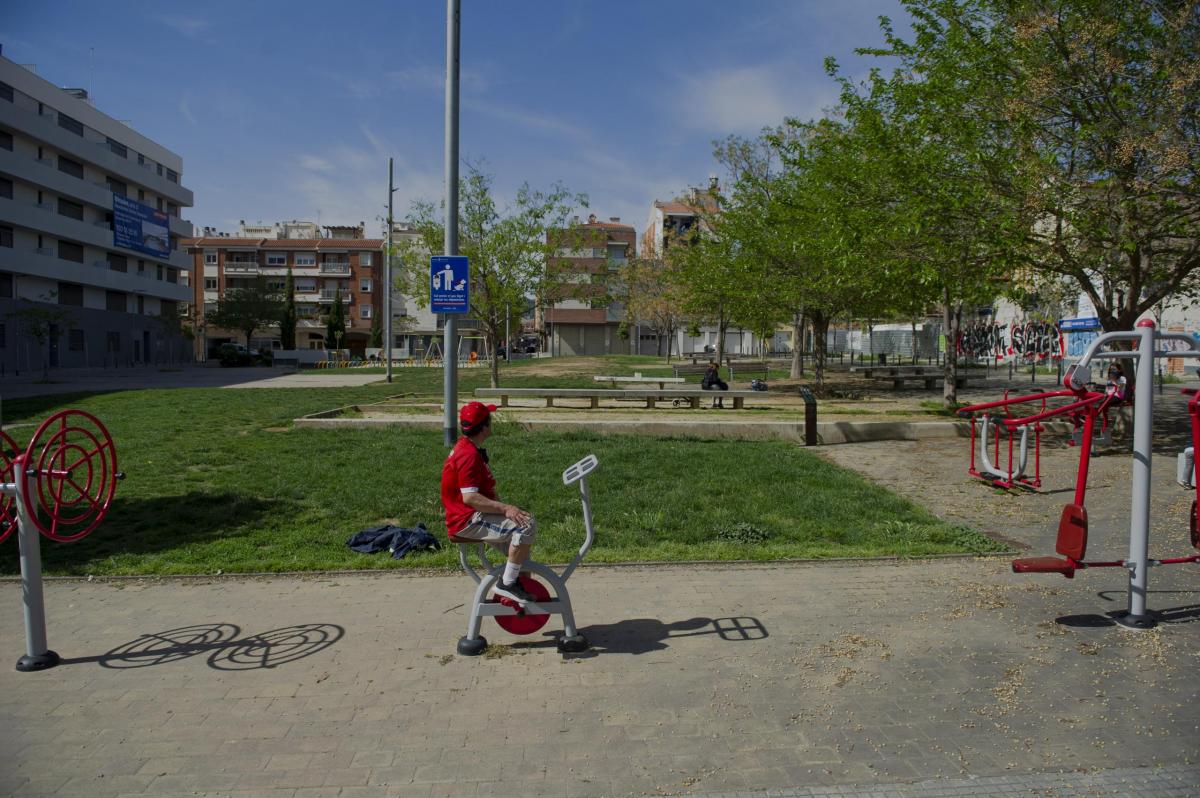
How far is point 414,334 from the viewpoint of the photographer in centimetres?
9212

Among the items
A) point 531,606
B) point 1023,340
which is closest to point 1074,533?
point 531,606

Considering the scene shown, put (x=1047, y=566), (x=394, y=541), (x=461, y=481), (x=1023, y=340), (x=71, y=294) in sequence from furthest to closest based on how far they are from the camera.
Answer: (x=71, y=294) → (x=1023, y=340) → (x=394, y=541) → (x=1047, y=566) → (x=461, y=481)

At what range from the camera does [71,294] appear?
2106 inches

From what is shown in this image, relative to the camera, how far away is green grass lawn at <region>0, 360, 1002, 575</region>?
23.4ft

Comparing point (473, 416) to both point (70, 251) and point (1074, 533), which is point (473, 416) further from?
point (70, 251)

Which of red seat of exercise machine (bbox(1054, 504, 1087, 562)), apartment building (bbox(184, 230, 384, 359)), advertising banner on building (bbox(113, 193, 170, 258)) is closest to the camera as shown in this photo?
red seat of exercise machine (bbox(1054, 504, 1087, 562))

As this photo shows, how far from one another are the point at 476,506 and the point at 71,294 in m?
59.9

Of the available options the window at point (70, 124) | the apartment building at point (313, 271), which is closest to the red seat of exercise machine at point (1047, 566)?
the window at point (70, 124)

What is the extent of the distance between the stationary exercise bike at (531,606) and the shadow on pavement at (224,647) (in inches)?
37.0

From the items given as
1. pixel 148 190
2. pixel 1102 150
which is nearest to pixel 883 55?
pixel 1102 150

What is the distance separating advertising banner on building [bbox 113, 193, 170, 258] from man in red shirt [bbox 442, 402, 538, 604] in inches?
2459

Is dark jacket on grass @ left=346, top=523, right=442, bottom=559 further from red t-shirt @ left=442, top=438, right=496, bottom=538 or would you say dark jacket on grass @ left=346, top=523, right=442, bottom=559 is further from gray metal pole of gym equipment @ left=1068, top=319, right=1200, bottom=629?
gray metal pole of gym equipment @ left=1068, top=319, right=1200, bottom=629

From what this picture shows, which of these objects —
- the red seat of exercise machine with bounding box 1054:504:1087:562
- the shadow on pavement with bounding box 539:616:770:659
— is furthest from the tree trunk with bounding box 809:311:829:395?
the shadow on pavement with bounding box 539:616:770:659

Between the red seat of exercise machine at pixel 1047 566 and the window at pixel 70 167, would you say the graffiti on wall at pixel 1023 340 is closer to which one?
the red seat of exercise machine at pixel 1047 566
